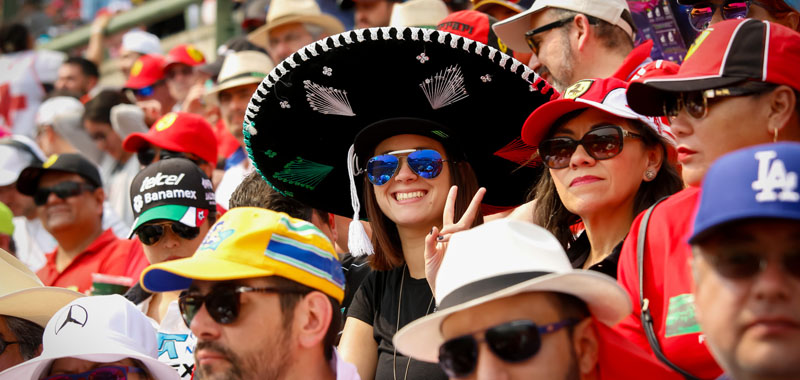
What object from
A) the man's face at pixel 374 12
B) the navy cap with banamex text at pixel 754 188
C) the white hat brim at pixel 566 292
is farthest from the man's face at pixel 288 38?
the navy cap with banamex text at pixel 754 188

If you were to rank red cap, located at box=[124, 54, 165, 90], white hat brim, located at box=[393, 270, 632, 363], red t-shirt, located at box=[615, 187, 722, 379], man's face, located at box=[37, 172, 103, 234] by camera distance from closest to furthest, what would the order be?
1. white hat brim, located at box=[393, 270, 632, 363]
2. red t-shirt, located at box=[615, 187, 722, 379]
3. man's face, located at box=[37, 172, 103, 234]
4. red cap, located at box=[124, 54, 165, 90]

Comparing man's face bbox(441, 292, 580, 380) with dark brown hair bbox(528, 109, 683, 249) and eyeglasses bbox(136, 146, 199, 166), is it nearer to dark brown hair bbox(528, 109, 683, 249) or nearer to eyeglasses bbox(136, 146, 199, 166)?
dark brown hair bbox(528, 109, 683, 249)

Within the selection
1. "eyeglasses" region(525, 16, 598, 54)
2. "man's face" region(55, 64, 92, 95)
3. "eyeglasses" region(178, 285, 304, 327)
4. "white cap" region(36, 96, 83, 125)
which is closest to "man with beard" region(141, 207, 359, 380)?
"eyeglasses" region(178, 285, 304, 327)

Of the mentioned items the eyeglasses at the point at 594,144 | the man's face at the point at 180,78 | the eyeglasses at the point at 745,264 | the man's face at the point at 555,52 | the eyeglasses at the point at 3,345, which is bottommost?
the eyeglasses at the point at 3,345

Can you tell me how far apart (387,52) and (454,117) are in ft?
1.46

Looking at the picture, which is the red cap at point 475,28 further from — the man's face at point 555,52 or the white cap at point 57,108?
the white cap at point 57,108

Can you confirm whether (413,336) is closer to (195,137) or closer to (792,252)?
(792,252)

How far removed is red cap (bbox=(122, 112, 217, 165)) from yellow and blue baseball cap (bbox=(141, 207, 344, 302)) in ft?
9.60

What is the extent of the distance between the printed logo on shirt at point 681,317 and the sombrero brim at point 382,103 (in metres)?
1.35

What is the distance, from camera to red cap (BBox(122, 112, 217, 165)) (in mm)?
6215

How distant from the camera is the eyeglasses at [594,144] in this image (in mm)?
3666

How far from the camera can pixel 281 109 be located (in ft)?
14.3

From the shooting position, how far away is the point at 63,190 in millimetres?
6539

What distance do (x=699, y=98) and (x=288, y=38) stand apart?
204 inches
